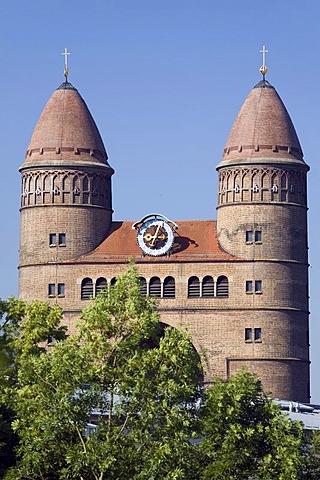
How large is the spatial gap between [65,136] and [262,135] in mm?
12567

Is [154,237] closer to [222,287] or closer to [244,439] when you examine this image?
[222,287]

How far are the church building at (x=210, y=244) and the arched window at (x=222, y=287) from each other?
0.20 feet

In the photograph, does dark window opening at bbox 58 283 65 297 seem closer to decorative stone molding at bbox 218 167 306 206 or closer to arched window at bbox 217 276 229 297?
arched window at bbox 217 276 229 297

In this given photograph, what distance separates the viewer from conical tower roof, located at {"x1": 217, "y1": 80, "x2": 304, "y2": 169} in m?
115

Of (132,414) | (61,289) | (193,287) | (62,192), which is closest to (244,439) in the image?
(132,414)

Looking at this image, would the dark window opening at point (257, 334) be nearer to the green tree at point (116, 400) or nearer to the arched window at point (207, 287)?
the arched window at point (207, 287)

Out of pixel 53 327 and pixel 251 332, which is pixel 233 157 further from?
pixel 53 327

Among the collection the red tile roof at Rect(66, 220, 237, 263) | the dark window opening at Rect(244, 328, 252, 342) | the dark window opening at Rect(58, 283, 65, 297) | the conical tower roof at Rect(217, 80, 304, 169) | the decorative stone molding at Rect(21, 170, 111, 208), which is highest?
the conical tower roof at Rect(217, 80, 304, 169)

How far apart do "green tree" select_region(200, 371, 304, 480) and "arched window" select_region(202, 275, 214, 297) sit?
4317 centimetres

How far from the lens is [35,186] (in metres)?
117

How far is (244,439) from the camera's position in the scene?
69.0 m

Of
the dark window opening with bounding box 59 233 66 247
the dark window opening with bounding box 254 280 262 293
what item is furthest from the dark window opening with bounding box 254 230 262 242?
the dark window opening with bounding box 59 233 66 247

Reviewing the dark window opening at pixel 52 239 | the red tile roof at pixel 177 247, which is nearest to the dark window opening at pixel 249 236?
the red tile roof at pixel 177 247

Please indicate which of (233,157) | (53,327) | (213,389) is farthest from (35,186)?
(213,389)
